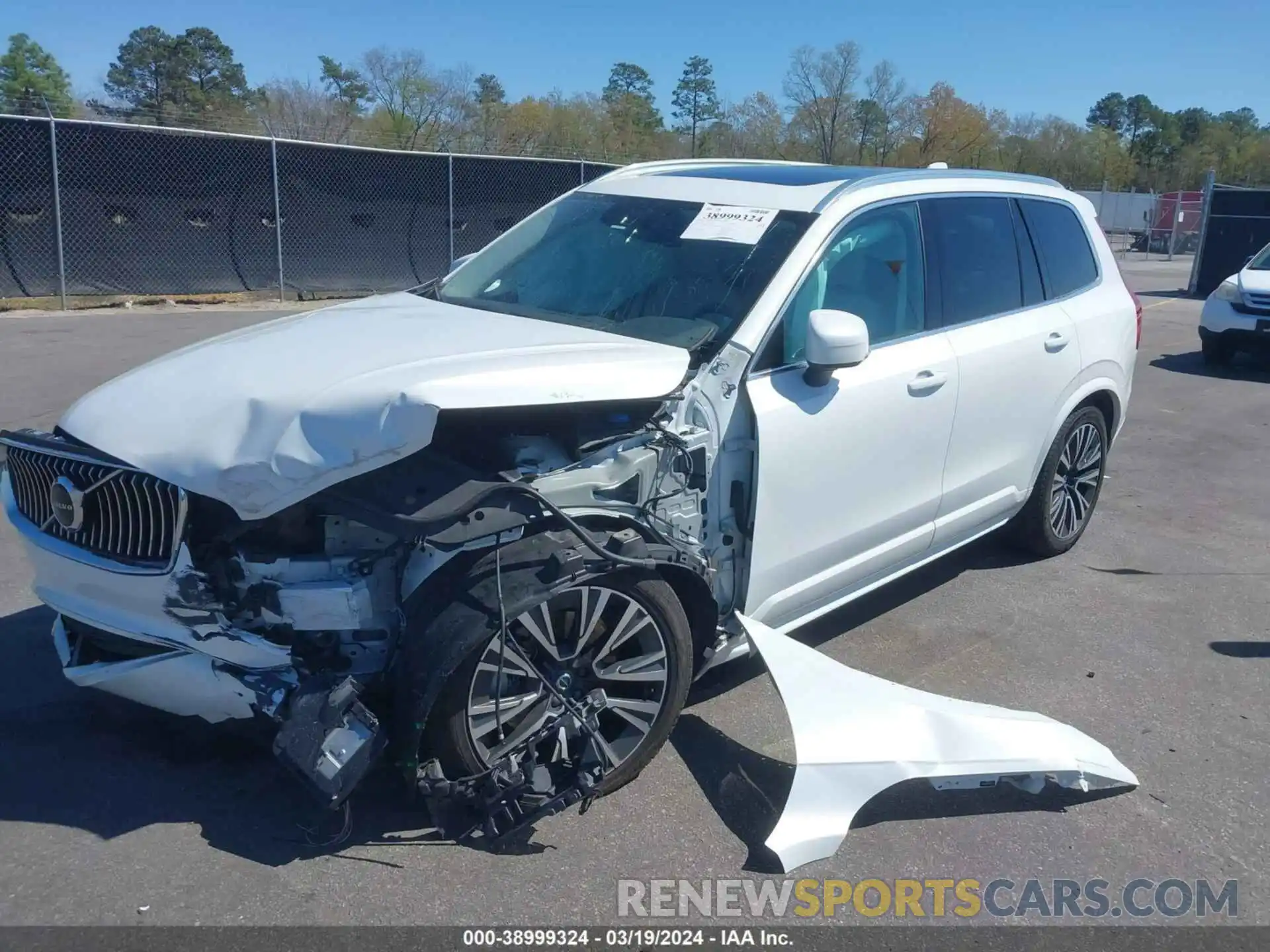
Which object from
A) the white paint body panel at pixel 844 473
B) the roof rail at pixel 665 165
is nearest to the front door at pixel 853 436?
the white paint body panel at pixel 844 473

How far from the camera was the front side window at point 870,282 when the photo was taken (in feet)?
13.0

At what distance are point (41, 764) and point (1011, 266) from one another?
4.53 m

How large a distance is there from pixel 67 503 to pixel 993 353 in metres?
3.70

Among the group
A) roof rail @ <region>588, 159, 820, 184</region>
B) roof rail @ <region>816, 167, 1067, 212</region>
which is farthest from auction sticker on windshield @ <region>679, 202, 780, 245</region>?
roof rail @ <region>588, 159, 820, 184</region>

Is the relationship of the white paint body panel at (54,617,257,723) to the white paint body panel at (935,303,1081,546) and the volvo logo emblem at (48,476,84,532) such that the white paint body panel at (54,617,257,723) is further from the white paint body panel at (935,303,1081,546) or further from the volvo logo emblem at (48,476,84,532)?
the white paint body panel at (935,303,1081,546)

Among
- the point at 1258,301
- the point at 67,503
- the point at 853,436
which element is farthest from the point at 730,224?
the point at 1258,301

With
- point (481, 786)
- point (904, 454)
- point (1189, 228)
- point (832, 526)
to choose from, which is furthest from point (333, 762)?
point (1189, 228)

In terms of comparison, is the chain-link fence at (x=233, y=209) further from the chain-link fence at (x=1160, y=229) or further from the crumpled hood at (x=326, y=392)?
the chain-link fence at (x=1160, y=229)

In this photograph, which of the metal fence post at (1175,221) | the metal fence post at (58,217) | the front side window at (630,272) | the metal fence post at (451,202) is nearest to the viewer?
the front side window at (630,272)

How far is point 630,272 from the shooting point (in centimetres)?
429

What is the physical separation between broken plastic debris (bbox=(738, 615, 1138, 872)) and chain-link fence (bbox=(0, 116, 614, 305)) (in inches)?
442

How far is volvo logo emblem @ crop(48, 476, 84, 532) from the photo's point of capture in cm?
332

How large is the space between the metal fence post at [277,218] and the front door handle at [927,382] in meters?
13.1

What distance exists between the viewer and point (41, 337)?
39.4 ft
